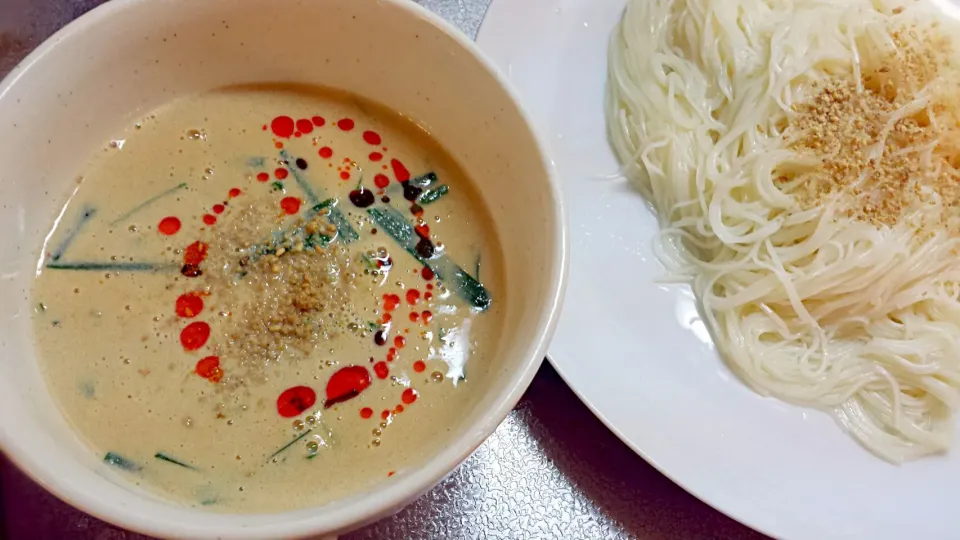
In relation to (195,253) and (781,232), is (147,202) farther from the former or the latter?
(781,232)

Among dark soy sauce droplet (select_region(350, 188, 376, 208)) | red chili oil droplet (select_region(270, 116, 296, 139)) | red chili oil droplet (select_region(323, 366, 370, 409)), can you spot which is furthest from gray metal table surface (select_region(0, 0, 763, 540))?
red chili oil droplet (select_region(270, 116, 296, 139))

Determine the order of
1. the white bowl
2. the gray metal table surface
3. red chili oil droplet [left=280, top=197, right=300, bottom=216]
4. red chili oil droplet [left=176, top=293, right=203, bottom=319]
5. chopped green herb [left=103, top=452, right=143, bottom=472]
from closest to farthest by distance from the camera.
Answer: the white bowl → chopped green herb [left=103, top=452, right=143, bottom=472] → red chili oil droplet [left=176, top=293, right=203, bottom=319] → red chili oil droplet [left=280, top=197, right=300, bottom=216] → the gray metal table surface

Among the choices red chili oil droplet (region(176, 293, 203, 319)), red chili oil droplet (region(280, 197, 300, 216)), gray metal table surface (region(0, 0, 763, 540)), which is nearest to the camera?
red chili oil droplet (region(176, 293, 203, 319))

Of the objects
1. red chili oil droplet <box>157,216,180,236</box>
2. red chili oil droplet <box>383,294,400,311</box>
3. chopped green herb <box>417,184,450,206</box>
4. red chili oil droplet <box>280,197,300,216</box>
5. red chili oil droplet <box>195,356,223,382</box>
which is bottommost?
red chili oil droplet <box>383,294,400,311</box>

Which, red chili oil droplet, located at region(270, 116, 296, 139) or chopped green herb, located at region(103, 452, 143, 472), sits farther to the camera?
red chili oil droplet, located at region(270, 116, 296, 139)

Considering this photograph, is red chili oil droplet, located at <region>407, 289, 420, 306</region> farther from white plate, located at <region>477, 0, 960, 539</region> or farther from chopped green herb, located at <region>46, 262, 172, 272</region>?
white plate, located at <region>477, 0, 960, 539</region>

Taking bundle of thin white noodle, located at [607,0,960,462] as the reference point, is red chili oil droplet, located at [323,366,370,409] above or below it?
above

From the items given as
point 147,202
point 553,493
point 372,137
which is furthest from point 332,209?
point 553,493

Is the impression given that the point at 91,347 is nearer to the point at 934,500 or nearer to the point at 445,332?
the point at 445,332
